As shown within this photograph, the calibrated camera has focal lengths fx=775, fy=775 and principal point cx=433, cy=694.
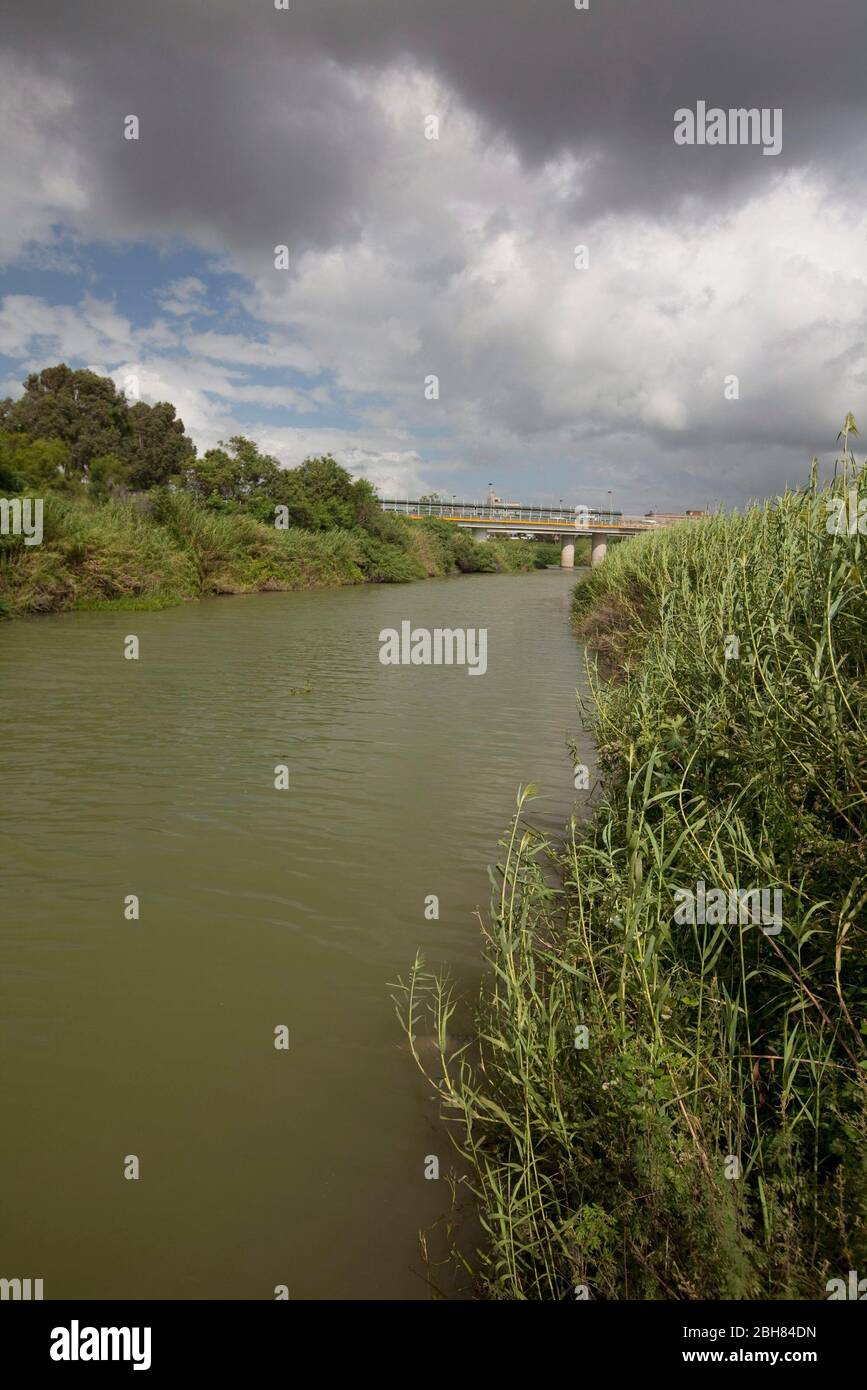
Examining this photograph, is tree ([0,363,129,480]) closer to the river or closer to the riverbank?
the riverbank

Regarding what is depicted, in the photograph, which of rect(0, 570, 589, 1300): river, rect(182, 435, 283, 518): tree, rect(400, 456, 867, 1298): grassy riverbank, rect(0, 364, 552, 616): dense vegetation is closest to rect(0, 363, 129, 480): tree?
rect(0, 364, 552, 616): dense vegetation

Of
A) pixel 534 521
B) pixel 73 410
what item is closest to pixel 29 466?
pixel 73 410

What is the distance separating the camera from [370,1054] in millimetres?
3570

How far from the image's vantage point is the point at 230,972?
416 cm

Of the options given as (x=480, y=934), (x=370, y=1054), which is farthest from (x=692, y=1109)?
(x=480, y=934)

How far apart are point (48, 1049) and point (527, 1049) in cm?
226

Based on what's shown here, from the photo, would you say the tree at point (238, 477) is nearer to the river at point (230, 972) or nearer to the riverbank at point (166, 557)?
the riverbank at point (166, 557)

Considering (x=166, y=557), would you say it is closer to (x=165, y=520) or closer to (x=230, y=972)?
(x=165, y=520)

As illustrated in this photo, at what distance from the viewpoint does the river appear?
2648mm

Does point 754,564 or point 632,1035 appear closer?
point 632,1035

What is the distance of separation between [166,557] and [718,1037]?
2564 centimetres

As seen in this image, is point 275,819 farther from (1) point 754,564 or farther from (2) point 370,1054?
(1) point 754,564

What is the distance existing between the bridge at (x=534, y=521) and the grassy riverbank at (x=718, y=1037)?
7606 cm
